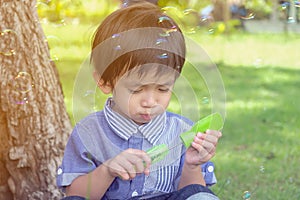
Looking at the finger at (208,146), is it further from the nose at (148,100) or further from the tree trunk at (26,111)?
the tree trunk at (26,111)

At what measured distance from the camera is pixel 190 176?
7.29 feet

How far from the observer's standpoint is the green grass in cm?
330

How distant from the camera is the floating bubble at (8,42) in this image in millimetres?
2574

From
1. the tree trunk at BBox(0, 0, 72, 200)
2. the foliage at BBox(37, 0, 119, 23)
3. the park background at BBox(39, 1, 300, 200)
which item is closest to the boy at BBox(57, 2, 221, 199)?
the park background at BBox(39, 1, 300, 200)

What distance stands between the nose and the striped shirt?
0.41 feet

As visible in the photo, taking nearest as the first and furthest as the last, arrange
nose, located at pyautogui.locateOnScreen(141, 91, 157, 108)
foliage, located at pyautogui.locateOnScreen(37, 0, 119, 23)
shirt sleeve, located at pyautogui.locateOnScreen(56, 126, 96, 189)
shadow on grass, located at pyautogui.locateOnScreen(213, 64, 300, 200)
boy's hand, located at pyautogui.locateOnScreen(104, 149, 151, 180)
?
boy's hand, located at pyautogui.locateOnScreen(104, 149, 151, 180), nose, located at pyautogui.locateOnScreen(141, 91, 157, 108), shirt sleeve, located at pyautogui.locateOnScreen(56, 126, 96, 189), shadow on grass, located at pyautogui.locateOnScreen(213, 64, 300, 200), foliage, located at pyautogui.locateOnScreen(37, 0, 119, 23)

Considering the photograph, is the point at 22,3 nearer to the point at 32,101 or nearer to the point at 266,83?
the point at 32,101

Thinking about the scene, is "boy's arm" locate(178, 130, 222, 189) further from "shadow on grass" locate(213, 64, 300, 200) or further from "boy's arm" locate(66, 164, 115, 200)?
"shadow on grass" locate(213, 64, 300, 200)

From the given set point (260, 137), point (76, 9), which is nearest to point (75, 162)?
point (260, 137)

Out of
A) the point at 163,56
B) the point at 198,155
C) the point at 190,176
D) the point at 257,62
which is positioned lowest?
the point at 257,62

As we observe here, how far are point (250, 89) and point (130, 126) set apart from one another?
3.42m

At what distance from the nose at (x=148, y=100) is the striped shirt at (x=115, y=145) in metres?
0.13

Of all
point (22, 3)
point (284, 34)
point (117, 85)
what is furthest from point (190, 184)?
point (284, 34)

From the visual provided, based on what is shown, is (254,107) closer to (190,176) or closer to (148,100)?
(190,176)
